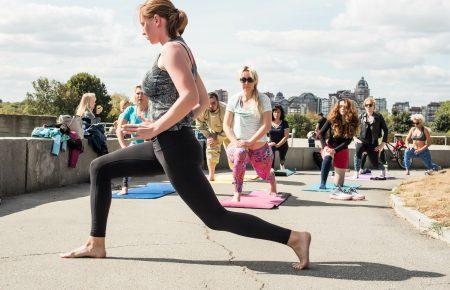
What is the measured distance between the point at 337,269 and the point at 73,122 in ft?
26.7

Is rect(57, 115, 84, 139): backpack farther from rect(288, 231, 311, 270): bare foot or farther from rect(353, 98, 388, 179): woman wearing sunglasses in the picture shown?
rect(288, 231, 311, 270): bare foot

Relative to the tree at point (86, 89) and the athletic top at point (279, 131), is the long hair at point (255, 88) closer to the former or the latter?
the athletic top at point (279, 131)

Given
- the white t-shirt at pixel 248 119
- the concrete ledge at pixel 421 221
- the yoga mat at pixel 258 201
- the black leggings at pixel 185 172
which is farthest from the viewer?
the white t-shirt at pixel 248 119

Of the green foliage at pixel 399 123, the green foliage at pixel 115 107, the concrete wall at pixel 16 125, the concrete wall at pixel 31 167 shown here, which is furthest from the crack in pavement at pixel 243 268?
the green foliage at pixel 399 123

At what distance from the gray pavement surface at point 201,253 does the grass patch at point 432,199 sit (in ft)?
1.23

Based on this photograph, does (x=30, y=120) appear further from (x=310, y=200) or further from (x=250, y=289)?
(x=250, y=289)

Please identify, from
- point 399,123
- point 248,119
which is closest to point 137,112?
point 248,119

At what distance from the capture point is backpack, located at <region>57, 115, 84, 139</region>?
38.6 ft

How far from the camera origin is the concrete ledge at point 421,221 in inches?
248

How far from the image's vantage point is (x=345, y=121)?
1017 cm

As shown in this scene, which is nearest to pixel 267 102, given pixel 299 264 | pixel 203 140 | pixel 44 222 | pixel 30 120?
pixel 44 222

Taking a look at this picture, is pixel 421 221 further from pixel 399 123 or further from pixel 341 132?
pixel 399 123

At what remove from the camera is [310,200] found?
10109 mm

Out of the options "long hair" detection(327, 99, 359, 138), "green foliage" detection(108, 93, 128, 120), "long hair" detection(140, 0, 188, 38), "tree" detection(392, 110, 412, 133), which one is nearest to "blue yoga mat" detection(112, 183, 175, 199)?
"long hair" detection(327, 99, 359, 138)
